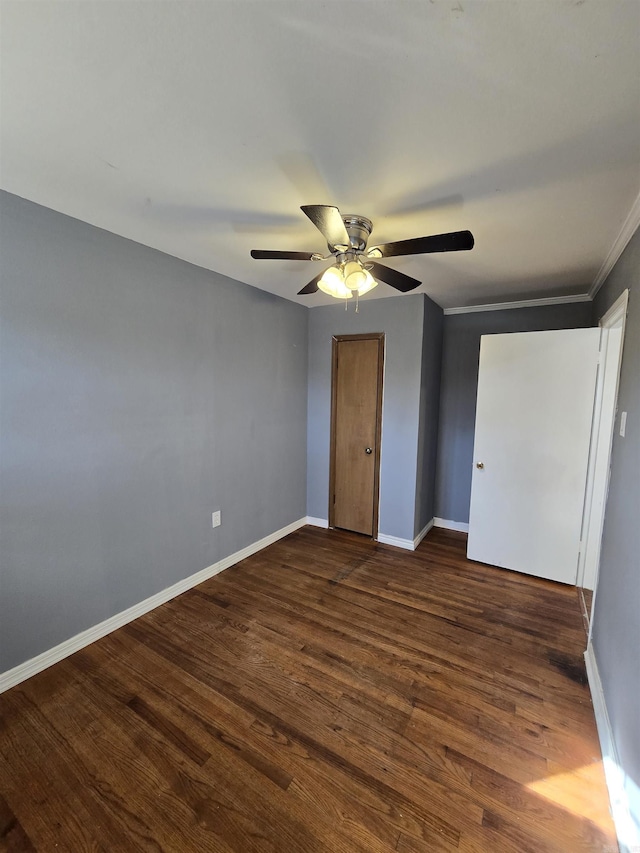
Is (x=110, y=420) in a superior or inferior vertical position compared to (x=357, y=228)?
inferior

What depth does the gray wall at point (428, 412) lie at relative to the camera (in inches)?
130

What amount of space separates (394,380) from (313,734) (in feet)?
8.74

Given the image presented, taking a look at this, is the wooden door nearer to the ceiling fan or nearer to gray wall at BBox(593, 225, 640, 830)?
the ceiling fan

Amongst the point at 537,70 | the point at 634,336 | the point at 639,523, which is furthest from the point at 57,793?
the point at 634,336

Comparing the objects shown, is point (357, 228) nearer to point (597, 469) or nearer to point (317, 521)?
point (597, 469)

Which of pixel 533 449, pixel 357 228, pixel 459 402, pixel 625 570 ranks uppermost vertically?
pixel 357 228

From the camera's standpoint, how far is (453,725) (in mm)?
1582

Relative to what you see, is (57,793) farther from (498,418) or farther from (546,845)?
(498,418)

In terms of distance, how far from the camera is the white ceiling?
88 cm

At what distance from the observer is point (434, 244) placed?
59.2 inches

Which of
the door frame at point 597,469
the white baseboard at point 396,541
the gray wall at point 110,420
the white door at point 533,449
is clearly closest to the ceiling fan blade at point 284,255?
the gray wall at point 110,420

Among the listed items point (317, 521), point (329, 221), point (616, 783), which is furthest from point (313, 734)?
point (317, 521)

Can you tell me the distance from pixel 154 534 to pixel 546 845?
2365 mm

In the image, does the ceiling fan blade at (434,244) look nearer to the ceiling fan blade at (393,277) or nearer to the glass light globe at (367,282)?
the glass light globe at (367,282)
